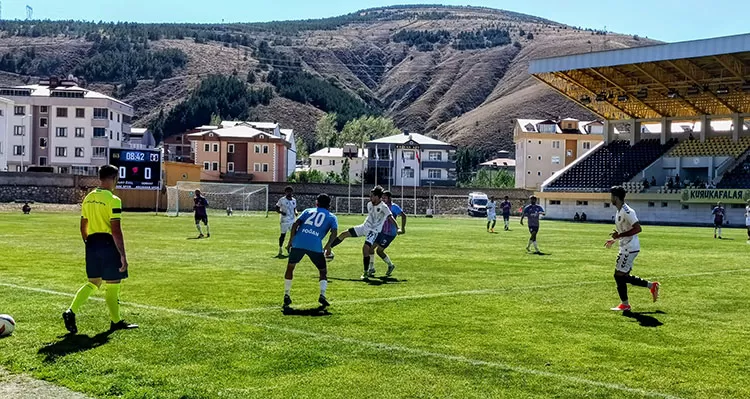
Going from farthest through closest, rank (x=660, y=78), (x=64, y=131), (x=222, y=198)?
(x=64, y=131)
(x=222, y=198)
(x=660, y=78)

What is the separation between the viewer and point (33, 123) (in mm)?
107625

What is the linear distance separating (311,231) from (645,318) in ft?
18.7

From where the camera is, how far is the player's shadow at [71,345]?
375 inches

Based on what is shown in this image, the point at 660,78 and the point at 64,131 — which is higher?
the point at 660,78

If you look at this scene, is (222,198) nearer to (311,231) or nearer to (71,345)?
(311,231)

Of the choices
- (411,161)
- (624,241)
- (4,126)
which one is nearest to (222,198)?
(4,126)

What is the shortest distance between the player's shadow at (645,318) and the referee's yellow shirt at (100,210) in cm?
806

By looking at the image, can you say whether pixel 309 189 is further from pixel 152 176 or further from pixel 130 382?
pixel 130 382

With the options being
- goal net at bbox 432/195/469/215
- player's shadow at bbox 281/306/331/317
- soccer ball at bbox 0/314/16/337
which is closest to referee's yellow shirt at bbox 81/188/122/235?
soccer ball at bbox 0/314/16/337

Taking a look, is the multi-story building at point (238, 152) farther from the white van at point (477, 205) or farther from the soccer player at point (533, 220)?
the soccer player at point (533, 220)

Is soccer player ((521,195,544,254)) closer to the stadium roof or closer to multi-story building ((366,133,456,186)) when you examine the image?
the stadium roof

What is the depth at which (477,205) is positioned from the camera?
84.7 m

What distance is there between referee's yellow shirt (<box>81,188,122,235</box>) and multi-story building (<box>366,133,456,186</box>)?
108120mm

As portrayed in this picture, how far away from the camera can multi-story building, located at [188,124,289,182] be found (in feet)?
374
